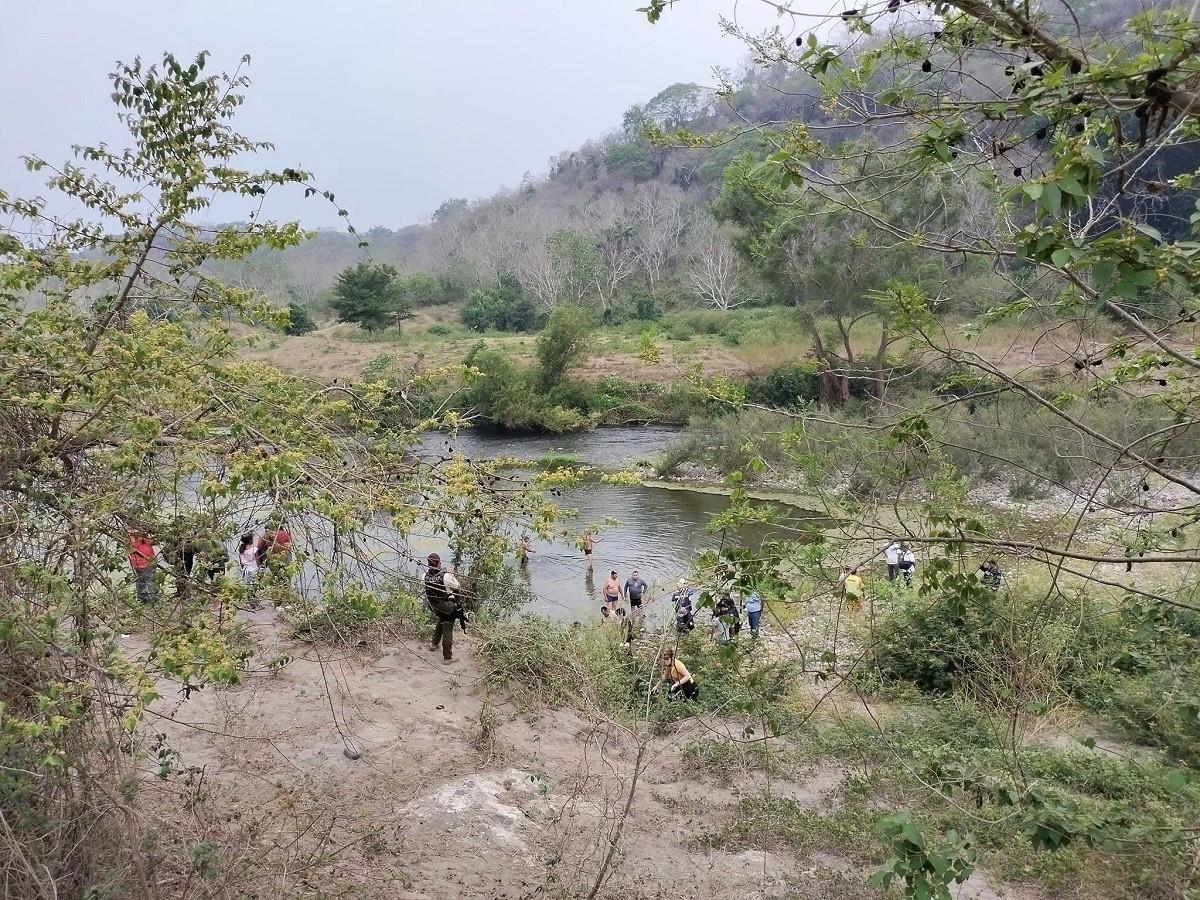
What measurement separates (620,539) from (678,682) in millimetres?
7420

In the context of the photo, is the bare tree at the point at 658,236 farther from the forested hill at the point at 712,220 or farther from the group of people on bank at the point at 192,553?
the group of people on bank at the point at 192,553

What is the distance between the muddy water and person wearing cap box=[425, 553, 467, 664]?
1700mm

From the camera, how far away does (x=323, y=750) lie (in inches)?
263

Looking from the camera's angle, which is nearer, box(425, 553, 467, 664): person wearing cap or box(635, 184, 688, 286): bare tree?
box(425, 553, 467, 664): person wearing cap

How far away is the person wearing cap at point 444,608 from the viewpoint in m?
7.33

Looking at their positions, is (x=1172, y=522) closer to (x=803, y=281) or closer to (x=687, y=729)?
(x=687, y=729)

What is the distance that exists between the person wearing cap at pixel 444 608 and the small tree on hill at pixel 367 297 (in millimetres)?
28440

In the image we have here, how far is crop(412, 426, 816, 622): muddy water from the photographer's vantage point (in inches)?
493

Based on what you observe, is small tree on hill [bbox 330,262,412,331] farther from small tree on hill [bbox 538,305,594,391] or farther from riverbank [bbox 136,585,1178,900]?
riverbank [bbox 136,585,1178,900]

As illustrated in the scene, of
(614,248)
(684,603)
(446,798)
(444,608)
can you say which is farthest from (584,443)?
(614,248)

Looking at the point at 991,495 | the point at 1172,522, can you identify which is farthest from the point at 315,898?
the point at 991,495

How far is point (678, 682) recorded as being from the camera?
8.09 m

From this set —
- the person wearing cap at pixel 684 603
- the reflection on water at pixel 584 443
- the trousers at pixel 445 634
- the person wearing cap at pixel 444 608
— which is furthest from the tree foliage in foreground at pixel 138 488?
the reflection on water at pixel 584 443

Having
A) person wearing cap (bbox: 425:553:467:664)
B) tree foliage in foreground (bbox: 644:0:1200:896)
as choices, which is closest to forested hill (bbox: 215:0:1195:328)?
tree foliage in foreground (bbox: 644:0:1200:896)
